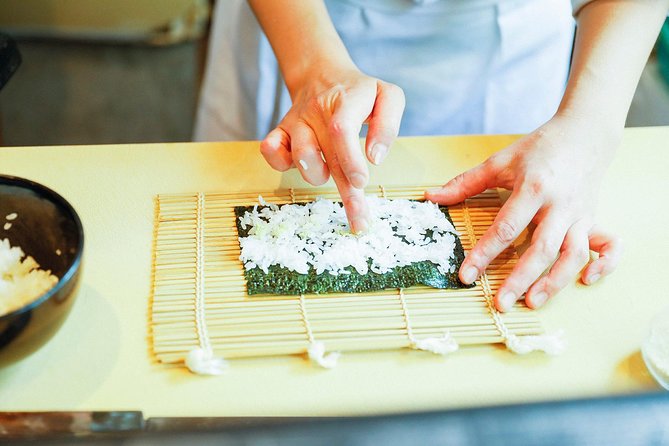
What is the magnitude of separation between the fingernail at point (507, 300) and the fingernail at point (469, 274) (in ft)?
0.18

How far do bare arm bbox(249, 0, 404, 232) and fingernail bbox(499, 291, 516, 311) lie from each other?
251mm

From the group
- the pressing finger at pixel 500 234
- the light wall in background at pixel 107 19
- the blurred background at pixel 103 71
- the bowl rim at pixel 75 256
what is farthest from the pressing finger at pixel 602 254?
the light wall in background at pixel 107 19

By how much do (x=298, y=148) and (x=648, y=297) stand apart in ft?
2.05

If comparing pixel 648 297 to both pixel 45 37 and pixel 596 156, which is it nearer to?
pixel 596 156

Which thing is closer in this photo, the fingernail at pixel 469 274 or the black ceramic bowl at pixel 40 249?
the black ceramic bowl at pixel 40 249

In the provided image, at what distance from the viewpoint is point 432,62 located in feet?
5.53

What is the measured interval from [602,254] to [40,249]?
2.92ft

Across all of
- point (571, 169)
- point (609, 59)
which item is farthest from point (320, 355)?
point (609, 59)

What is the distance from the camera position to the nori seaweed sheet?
1.08 metres

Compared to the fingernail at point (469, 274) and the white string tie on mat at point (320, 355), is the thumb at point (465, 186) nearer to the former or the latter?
the fingernail at point (469, 274)

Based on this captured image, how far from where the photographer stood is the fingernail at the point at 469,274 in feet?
3.66

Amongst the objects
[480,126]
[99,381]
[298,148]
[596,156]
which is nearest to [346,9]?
[480,126]

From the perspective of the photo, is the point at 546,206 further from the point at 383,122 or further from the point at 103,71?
the point at 103,71

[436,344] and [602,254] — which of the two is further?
[602,254]
